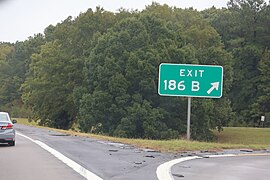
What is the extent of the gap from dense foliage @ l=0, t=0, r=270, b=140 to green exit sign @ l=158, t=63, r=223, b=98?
23.0m

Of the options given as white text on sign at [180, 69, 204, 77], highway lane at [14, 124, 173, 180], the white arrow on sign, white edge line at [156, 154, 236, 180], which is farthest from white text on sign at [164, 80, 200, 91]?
white edge line at [156, 154, 236, 180]

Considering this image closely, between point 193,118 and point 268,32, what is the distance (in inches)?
1385

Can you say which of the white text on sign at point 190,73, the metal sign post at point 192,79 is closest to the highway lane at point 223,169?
the metal sign post at point 192,79

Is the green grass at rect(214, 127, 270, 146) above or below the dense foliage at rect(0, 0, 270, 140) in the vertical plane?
below

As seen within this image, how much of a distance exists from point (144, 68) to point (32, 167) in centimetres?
3634

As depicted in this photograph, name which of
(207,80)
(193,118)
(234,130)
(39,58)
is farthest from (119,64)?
(207,80)

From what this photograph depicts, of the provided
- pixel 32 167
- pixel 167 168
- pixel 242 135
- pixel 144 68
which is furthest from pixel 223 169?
pixel 242 135

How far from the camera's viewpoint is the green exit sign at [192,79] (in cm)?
2309

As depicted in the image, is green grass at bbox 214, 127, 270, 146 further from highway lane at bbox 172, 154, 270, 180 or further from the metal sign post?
highway lane at bbox 172, 154, 270, 180

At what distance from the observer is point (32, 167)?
44.2 feet

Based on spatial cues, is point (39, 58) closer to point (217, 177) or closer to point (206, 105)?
point (206, 105)

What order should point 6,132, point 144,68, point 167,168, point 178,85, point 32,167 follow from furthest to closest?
point 144,68
point 178,85
point 6,132
point 32,167
point 167,168

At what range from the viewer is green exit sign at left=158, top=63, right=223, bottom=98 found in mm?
23094

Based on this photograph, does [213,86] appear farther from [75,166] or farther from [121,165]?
[75,166]
